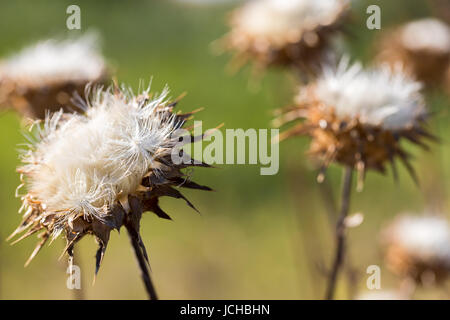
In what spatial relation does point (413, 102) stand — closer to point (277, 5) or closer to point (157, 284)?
point (277, 5)

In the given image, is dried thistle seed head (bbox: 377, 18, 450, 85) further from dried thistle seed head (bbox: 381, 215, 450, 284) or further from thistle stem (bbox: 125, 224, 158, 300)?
thistle stem (bbox: 125, 224, 158, 300)

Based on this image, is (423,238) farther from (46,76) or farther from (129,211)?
(46,76)

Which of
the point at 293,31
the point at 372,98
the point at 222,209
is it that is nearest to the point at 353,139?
the point at 372,98

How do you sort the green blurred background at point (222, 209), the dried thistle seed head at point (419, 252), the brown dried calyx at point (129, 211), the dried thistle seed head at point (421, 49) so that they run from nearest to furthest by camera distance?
the brown dried calyx at point (129, 211)
the dried thistle seed head at point (419, 252)
the dried thistle seed head at point (421, 49)
the green blurred background at point (222, 209)

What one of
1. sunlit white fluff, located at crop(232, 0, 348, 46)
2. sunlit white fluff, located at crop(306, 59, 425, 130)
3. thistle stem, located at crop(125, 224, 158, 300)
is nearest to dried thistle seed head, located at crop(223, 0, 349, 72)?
sunlit white fluff, located at crop(232, 0, 348, 46)

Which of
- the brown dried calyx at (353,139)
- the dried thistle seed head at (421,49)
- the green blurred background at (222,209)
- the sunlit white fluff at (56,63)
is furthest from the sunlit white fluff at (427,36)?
the sunlit white fluff at (56,63)

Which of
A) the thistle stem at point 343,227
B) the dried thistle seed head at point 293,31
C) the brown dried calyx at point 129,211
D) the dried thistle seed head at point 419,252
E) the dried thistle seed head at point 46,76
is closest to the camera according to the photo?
the brown dried calyx at point 129,211

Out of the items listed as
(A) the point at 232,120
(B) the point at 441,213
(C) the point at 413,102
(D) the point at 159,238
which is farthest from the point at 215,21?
(C) the point at 413,102

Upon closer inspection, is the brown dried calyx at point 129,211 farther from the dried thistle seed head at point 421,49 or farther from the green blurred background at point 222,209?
the dried thistle seed head at point 421,49
